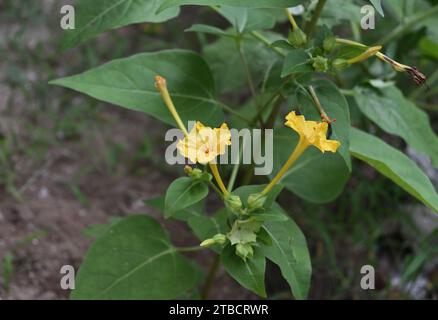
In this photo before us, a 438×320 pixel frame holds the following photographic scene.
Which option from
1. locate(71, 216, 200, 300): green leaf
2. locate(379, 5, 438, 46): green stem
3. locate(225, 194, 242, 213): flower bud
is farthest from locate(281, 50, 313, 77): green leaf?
locate(379, 5, 438, 46): green stem

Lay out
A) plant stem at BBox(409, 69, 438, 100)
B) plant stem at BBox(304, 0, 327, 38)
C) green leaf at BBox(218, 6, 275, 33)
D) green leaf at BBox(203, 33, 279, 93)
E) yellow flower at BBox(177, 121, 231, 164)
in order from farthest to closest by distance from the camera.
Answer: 1. plant stem at BBox(409, 69, 438, 100)
2. green leaf at BBox(203, 33, 279, 93)
3. green leaf at BBox(218, 6, 275, 33)
4. plant stem at BBox(304, 0, 327, 38)
5. yellow flower at BBox(177, 121, 231, 164)

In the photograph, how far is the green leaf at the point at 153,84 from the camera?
1.30 metres

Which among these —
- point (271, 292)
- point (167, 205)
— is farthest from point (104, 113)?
point (167, 205)

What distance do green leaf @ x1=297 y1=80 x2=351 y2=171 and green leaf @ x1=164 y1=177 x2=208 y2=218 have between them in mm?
243

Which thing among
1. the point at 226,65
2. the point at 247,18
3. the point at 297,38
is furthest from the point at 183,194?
the point at 226,65

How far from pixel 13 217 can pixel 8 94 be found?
0.52 m

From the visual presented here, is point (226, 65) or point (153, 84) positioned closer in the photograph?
point (153, 84)

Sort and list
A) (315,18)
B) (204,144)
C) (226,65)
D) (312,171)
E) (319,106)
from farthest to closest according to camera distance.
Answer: (226,65) < (312,171) < (315,18) < (319,106) < (204,144)

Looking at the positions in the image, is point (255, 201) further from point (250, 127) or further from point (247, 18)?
point (247, 18)

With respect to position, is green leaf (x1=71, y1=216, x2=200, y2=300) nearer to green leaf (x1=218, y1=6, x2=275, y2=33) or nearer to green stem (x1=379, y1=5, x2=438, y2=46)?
green leaf (x1=218, y1=6, x2=275, y2=33)

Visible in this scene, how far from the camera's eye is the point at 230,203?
1119 mm

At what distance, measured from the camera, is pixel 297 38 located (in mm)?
1214

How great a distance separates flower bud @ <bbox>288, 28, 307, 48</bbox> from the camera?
1.21m

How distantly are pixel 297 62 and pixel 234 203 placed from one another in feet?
0.90
